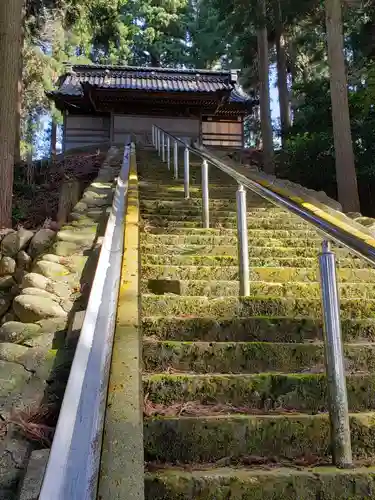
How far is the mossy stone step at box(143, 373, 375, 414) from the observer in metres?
2.53

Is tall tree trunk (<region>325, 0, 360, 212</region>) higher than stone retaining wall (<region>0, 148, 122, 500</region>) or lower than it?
higher

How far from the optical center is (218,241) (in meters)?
5.34

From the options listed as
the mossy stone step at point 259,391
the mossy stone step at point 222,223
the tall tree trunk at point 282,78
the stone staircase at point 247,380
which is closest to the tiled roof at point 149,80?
the tall tree trunk at point 282,78

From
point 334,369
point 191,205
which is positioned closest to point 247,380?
point 334,369

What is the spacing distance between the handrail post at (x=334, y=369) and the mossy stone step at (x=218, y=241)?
3.03 m

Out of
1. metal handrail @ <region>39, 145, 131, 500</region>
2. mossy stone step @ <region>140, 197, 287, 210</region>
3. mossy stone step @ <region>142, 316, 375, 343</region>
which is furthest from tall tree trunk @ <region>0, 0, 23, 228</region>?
metal handrail @ <region>39, 145, 131, 500</region>

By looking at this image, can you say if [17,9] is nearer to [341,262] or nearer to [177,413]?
[341,262]

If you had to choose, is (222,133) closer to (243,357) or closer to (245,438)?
(243,357)

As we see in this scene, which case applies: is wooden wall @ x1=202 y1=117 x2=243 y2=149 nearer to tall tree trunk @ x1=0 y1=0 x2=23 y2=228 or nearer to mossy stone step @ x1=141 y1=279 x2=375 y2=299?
tall tree trunk @ x1=0 y1=0 x2=23 y2=228

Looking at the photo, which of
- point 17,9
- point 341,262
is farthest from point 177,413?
point 17,9

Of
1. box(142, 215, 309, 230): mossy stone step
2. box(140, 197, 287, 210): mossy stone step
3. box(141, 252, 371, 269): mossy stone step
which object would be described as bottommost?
box(141, 252, 371, 269): mossy stone step

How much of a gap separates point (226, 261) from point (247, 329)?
4.83 ft

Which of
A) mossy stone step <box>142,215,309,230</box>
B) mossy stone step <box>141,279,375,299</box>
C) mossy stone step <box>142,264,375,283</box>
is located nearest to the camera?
mossy stone step <box>141,279,375,299</box>

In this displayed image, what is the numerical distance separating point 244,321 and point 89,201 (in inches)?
177
